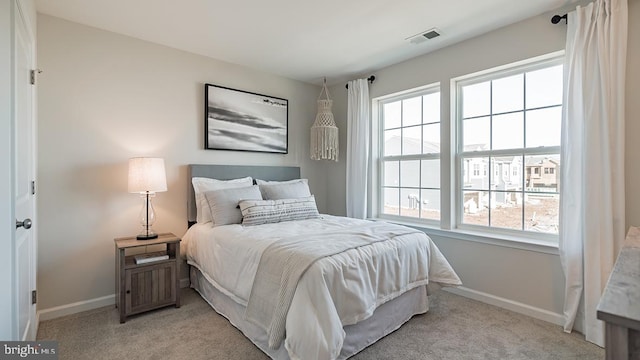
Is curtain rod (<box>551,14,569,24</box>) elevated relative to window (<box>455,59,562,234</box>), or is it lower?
elevated

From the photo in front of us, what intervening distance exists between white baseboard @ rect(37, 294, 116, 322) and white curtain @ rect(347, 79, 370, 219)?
2669mm

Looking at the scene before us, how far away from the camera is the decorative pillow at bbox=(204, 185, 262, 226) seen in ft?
9.14

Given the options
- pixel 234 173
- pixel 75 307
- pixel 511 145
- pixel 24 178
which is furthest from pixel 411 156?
pixel 75 307

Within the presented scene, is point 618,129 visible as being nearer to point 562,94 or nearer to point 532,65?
point 562,94

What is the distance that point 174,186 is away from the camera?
3127 millimetres

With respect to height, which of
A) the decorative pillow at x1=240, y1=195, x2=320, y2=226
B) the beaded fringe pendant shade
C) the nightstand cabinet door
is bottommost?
the nightstand cabinet door

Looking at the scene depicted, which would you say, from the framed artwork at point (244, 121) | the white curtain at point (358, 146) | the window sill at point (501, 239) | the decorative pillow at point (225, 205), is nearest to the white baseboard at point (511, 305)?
the window sill at point (501, 239)

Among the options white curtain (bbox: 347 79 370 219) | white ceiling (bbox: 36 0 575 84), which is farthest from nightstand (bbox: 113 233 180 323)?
white curtain (bbox: 347 79 370 219)

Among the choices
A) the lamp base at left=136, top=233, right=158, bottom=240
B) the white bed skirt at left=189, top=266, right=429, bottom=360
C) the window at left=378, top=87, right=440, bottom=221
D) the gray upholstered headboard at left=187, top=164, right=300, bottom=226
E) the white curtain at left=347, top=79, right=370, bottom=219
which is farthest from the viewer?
the white curtain at left=347, top=79, right=370, bottom=219

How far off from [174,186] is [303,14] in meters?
2.07

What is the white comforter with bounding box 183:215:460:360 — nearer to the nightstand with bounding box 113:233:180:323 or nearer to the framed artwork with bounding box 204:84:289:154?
the nightstand with bounding box 113:233:180:323

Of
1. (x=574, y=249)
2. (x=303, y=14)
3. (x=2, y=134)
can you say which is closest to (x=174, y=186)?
(x=2, y=134)

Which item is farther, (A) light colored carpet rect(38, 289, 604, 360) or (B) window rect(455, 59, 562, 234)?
(B) window rect(455, 59, 562, 234)

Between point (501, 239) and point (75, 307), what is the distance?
372cm
